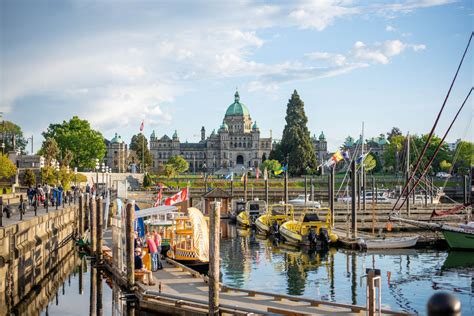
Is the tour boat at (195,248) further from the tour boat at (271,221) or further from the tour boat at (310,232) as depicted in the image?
the tour boat at (271,221)

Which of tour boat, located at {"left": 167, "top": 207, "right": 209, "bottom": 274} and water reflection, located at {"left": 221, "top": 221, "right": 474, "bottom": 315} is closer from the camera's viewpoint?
water reflection, located at {"left": 221, "top": 221, "right": 474, "bottom": 315}

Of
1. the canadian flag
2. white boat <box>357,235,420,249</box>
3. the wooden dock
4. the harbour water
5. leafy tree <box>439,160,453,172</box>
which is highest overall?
leafy tree <box>439,160,453,172</box>

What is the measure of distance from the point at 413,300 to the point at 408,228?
95.2 feet

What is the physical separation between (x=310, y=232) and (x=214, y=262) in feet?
82.8

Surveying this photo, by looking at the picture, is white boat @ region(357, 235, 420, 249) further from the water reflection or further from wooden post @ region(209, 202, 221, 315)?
wooden post @ region(209, 202, 221, 315)

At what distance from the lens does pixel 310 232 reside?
42250 mm

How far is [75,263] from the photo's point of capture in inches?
1501

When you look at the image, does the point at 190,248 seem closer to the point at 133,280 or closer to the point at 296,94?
the point at 133,280

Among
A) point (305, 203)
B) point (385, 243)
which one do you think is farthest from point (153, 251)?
point (305, 203)

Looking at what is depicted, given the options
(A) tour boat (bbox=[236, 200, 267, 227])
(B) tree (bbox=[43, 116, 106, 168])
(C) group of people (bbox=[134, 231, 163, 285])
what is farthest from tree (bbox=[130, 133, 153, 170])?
(C) group of people (bbox=[134, 231, 163, 285])

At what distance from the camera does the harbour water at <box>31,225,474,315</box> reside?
25438 mm

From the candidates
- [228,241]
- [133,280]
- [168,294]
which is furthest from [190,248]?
[228,241]

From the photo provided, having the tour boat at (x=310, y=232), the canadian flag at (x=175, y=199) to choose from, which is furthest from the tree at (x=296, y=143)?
the canadian flag at (x=175, y=199)

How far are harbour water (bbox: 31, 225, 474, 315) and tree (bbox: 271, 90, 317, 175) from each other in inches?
3181
